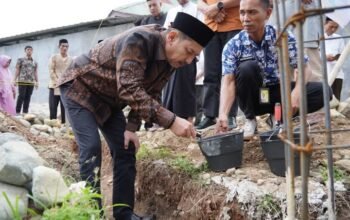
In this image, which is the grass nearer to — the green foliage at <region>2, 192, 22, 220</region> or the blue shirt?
the blue shirt

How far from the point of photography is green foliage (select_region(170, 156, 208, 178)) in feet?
12.6

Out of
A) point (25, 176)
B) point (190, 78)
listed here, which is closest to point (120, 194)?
point (25, 176)

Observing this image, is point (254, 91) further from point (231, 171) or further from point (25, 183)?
point (25, 183)

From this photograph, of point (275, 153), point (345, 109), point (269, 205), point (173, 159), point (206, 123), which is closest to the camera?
point (269, 205)

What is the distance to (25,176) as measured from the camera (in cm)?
274

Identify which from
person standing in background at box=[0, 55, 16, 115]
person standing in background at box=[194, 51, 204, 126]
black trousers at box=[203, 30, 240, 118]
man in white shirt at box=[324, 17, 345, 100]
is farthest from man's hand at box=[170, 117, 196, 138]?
person standing in background at box=[0, 55, 16, 115]

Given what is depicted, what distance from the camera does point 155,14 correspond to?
5531mm

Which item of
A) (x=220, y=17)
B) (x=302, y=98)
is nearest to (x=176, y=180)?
(x=220, y=17)

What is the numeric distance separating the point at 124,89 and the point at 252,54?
150cm

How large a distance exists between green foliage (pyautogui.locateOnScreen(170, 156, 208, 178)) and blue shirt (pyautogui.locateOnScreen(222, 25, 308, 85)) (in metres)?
0.81

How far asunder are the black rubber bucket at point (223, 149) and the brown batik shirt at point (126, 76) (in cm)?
52

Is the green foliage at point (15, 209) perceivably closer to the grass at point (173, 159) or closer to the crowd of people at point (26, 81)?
the grass at point (173, 159)

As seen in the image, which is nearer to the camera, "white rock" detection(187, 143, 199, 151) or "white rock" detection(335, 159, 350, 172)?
"white rock" detection(335, 159, 350, 172)

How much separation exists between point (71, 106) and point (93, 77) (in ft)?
0.85
